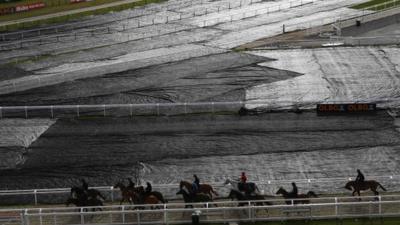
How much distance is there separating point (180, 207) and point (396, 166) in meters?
9.05

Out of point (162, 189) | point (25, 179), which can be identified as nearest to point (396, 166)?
point (162, 189)

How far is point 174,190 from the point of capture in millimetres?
24438

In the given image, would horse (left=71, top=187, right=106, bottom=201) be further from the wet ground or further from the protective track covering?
the protective track covering

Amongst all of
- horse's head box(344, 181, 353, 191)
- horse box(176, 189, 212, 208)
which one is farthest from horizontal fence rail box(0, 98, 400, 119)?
horse box(176, 189, 212, 208)

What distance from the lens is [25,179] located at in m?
26.5

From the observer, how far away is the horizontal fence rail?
34.5 metres

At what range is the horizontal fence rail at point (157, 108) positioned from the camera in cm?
3450

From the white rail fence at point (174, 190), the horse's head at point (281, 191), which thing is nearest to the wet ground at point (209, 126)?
the white rail fence at point (174, 190)

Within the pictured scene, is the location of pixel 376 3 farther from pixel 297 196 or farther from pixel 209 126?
pixel 297 196

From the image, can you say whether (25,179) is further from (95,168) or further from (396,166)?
(396,166)

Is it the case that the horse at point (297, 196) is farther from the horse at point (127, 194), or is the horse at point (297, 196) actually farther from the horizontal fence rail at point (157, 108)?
the horizontal fence rail at point (157, 108)

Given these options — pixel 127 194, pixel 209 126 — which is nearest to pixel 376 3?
pixel 209 126

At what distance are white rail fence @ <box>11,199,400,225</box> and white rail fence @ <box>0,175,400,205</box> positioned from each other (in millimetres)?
1649

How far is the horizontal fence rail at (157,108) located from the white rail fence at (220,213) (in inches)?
508
